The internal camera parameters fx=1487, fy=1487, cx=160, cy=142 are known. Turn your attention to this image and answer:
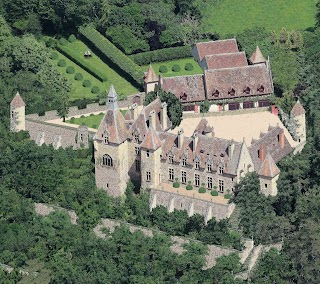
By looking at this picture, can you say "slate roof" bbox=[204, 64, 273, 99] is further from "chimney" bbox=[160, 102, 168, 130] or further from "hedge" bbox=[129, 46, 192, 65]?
"hedge" bbox=[129, 46, 192, 65]

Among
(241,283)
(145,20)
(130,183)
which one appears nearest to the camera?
(241,283)

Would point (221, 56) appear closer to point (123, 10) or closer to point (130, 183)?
point (123, 10)

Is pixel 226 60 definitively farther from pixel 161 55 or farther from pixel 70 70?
pixel 70 70

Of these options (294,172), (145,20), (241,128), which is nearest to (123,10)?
(145,20)

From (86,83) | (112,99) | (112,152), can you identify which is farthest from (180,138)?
(86,83)

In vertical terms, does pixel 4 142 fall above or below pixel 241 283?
above

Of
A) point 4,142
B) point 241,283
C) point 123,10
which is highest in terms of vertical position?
point 123,10
